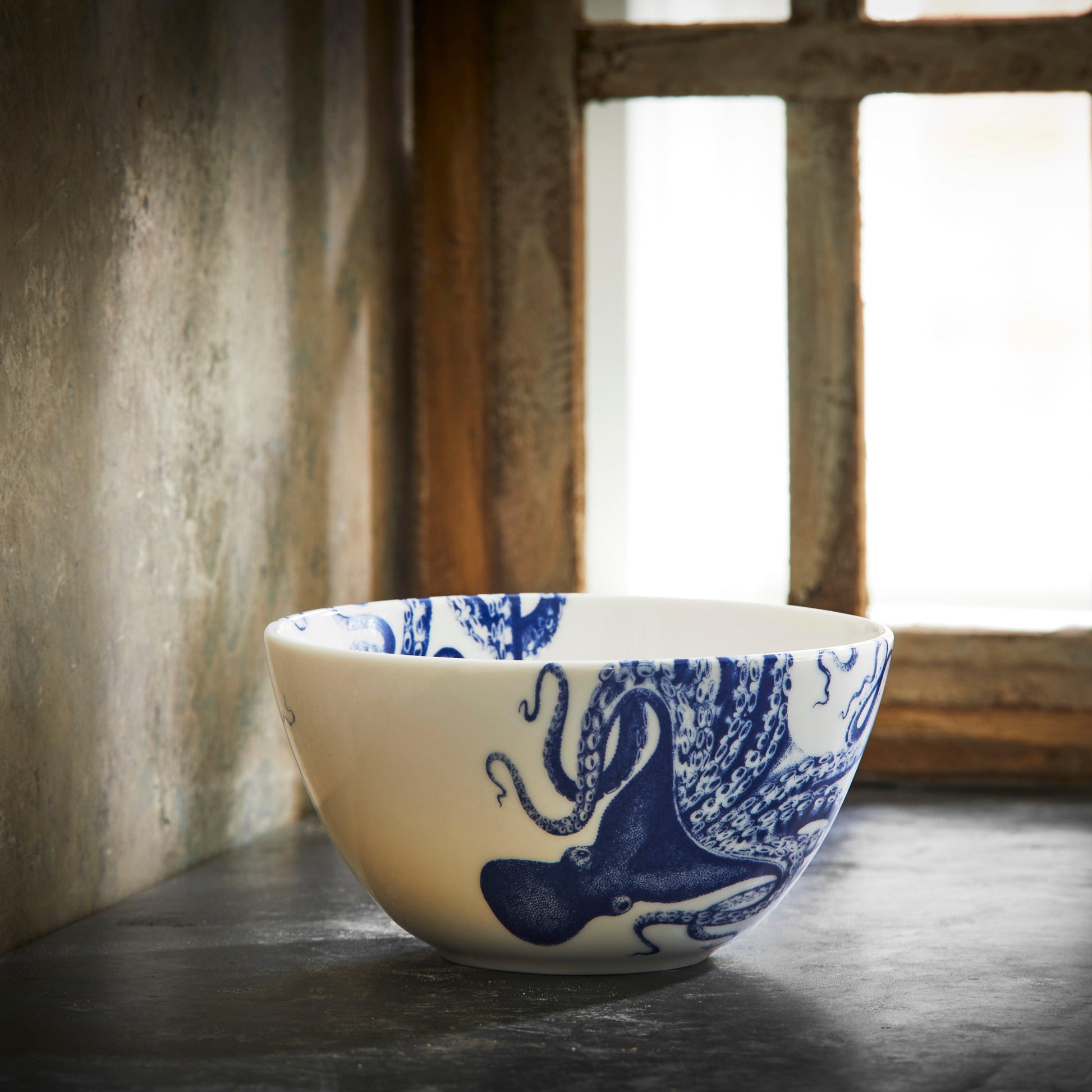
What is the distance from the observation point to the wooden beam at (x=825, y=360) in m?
0.98

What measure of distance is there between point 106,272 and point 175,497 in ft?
0.42

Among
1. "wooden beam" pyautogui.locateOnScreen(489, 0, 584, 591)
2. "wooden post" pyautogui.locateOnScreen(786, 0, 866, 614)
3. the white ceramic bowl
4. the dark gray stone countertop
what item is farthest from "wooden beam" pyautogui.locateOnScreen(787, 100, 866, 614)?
the white ceramic bowl

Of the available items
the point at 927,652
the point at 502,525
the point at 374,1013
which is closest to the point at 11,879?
the point at 374,1013

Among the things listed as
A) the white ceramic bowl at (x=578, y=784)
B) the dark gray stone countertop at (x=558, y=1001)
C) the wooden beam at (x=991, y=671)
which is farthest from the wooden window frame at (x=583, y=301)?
the white ceramic bowl at (x=578, y=784)

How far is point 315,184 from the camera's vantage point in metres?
0.92

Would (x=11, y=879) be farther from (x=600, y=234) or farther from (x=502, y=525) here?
(x=600, y=234)

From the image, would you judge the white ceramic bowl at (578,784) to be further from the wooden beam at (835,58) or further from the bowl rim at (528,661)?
the wooden beam at (835,58)

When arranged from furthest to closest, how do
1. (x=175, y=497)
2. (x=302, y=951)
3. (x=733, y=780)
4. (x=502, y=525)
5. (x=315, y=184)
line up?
(x=502, y=525) < (x=315, y=184) < (x=175, y=497) < (x=302, y=951) < (x=733, y=780)

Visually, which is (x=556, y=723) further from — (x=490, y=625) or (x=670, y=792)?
(x=490, y=625)

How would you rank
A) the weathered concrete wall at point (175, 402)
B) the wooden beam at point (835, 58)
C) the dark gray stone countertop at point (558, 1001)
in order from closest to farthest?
1. the dark gray stone countertop at point (558, 1001)
2. the weathered concrete wall at point (175, 402)
3. the wooden beam at point (835, 58)

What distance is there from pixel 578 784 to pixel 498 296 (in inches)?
22.1

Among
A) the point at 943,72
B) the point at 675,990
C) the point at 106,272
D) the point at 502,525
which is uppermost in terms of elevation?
the point at 943,72

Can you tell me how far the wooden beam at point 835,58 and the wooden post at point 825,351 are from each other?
0.05ft

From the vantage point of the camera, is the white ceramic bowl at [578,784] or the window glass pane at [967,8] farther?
the window glass pane at [967,8]
